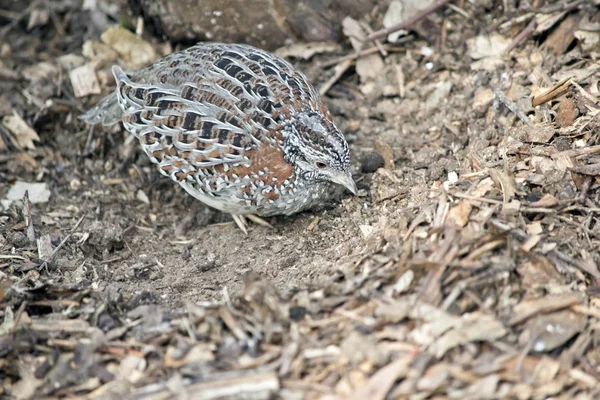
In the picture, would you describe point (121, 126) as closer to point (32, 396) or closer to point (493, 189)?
point (32, 396)

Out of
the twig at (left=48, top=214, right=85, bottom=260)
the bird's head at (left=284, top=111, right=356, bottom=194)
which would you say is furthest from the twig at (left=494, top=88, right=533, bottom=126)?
the twig at (left=48, top=214, right=85, bottom=260)

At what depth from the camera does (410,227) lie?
5273 millimetres

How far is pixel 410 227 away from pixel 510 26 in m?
2.85

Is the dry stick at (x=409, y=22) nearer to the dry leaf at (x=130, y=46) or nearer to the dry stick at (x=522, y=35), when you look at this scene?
the dry stick at (x=522, y=35)

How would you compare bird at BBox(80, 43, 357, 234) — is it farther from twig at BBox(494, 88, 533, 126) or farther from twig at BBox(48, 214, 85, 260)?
twig at BBox(494, 88, 533, 126)

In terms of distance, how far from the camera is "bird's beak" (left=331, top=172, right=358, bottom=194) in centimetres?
599

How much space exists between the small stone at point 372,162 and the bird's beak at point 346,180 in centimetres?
52

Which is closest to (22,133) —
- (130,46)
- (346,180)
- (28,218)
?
(28,218)

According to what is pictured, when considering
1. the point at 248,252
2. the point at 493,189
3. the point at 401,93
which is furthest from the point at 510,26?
the point at 248,252

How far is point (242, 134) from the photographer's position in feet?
19.5

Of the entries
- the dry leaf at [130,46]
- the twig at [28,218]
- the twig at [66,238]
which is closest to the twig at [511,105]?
the dry leaf at [130,46]

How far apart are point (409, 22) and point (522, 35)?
1144 millimetres

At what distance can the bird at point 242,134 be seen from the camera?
5.94 m

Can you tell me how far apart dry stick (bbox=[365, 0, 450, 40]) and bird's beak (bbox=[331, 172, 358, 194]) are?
77.6 inches
